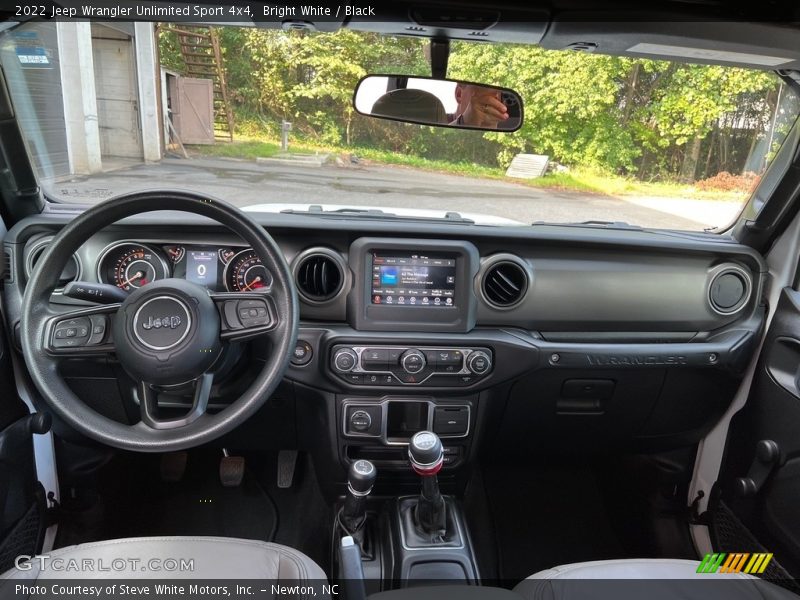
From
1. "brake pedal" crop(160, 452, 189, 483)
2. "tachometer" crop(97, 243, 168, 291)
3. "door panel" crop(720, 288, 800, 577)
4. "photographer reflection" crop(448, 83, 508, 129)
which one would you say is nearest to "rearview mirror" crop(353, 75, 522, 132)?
"photographer reflection" crop(448, 83, 508, 129)

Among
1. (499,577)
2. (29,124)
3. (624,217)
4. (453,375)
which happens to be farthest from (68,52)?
(499,577)

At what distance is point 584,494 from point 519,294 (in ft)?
4.69

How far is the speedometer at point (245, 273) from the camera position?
2207mm

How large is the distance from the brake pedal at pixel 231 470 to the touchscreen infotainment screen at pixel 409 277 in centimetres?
137

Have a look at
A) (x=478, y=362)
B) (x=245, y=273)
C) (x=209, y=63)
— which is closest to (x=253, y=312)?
(x=245, y=273)

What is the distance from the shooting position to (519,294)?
2.37 metres

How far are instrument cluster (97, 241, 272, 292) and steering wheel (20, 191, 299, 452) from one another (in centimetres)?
43

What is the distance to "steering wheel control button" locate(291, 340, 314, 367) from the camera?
2.25 meters

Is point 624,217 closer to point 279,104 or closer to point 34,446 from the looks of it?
point 279,104

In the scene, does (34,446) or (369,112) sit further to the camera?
(34,446)

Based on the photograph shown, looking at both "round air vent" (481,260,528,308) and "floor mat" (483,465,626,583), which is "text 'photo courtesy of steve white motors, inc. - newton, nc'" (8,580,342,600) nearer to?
"round air vent" (481,260,528,308)

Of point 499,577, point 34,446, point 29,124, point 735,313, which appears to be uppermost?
point 29,124

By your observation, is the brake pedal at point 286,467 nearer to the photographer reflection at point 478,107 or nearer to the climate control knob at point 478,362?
the climate control knob at point 478,362

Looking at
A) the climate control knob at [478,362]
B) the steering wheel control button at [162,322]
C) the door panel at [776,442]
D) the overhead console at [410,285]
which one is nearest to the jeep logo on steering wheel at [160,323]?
the steering wheel control button at [162,322]
